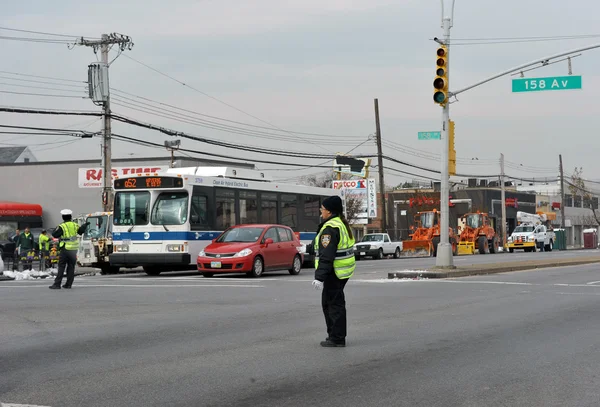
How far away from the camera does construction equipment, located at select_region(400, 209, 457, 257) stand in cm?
4972

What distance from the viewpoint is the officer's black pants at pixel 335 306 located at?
968 cm

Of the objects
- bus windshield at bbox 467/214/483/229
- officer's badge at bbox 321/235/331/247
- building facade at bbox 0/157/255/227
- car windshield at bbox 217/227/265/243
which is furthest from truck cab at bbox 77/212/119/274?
bus windshield at bbox 467/214/483/229

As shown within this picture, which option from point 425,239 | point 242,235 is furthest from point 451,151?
point 425,239

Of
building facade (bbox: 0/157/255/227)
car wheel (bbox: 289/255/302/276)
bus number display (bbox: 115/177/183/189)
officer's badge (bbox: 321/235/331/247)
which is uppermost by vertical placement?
building facade (bbox: 0/157/255/227)

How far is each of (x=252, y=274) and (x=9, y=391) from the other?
15622mm

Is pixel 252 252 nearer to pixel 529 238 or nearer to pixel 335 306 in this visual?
pixel 335 306

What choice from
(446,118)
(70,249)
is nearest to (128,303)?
(70,249)

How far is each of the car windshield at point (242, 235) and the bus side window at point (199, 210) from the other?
75.7 inches

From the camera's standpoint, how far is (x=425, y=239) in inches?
1977

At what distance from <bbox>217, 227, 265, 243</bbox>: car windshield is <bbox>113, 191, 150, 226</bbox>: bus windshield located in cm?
327

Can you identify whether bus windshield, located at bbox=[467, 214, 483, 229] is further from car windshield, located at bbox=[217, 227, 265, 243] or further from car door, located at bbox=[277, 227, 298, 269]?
car windshield, located at bbox=[217, 227, 265, 243]

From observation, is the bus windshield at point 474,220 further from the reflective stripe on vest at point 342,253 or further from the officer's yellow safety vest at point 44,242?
the reflective stripe on vest at point 342,253

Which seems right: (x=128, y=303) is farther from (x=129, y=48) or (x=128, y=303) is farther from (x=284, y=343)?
(x=129, y=48)

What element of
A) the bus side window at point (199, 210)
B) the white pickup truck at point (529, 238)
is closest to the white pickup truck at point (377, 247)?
the white pickup truck at point (529, 238)
